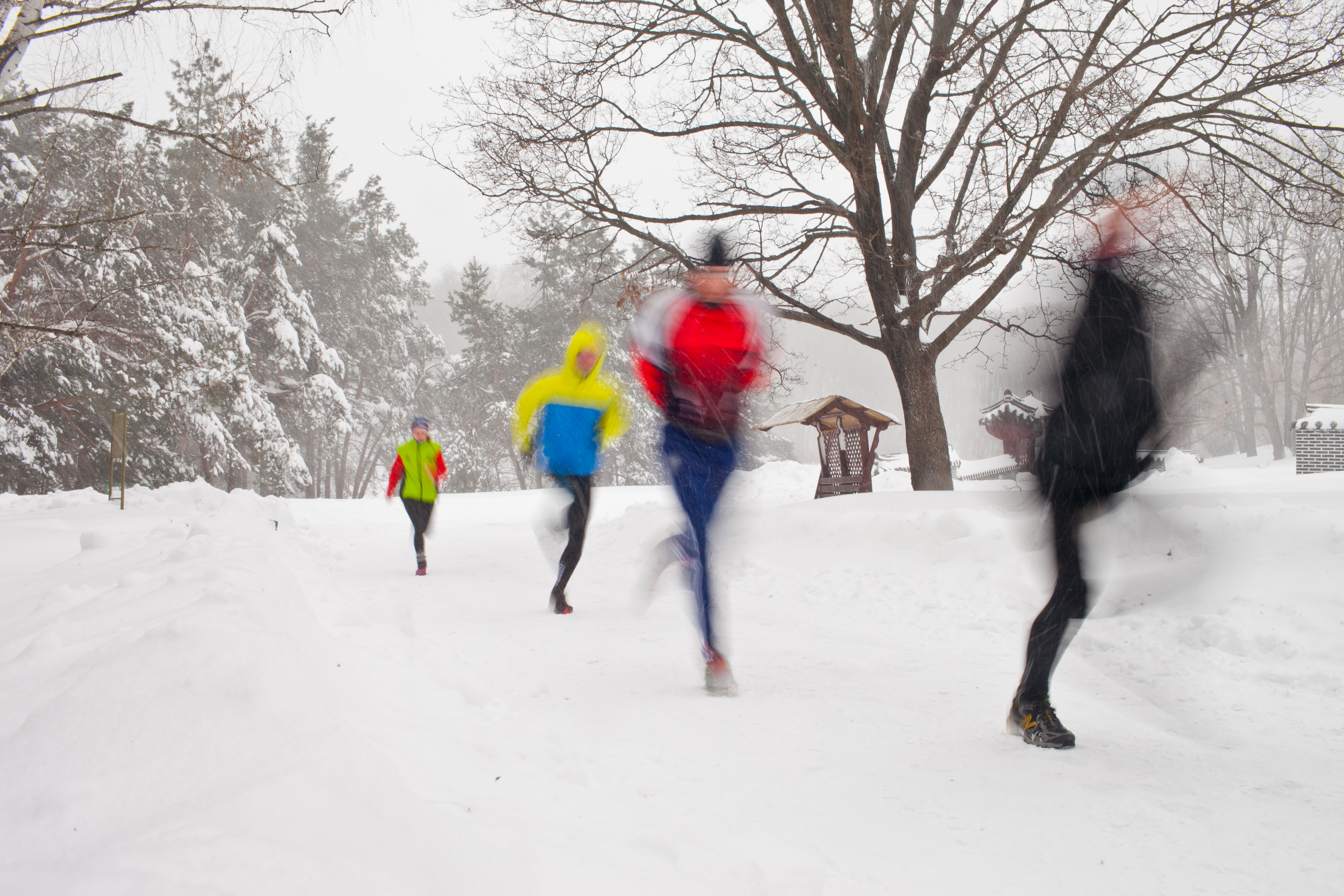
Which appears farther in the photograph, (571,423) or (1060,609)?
(571,423)

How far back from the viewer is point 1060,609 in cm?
294

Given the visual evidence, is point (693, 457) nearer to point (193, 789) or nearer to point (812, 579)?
A: point (193, 789)

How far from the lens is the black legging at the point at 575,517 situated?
19.0ft

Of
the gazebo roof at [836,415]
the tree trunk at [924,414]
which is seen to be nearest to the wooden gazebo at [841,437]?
the gazebo roof at [836,415]

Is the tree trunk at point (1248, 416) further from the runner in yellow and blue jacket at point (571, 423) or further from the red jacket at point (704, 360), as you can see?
the red jacket at point (704, 360)

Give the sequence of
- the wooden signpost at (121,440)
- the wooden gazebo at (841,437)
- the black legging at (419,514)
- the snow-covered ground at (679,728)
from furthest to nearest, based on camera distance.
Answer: the wooden gazebo at (841,437), the wooden signpost at (121,440), the black legging at (419,514), the snow-covered ground at (679,728)

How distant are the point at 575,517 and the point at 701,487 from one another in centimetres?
234

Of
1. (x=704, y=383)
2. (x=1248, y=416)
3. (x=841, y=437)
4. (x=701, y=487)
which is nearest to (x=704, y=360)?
(x=704, y=383)

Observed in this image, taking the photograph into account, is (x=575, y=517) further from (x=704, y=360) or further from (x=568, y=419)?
(x=704, y=360)

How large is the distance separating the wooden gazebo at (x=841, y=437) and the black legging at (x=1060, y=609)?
1267cm

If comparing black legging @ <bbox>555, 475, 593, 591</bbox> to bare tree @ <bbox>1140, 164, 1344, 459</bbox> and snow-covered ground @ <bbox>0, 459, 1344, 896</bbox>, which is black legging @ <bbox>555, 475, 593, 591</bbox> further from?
bare tree @ <bbox>1140, 164, 1344, 459</bbox>

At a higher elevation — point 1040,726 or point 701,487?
point 701,487

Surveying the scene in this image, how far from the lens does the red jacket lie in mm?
3689

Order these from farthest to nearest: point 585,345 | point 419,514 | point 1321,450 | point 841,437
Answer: point 1321,450 → point 841,437 → point 419,514 → point 585,345
